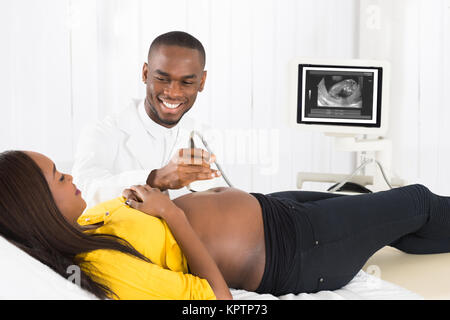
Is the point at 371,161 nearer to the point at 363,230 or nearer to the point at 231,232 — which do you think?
the point at 363,230

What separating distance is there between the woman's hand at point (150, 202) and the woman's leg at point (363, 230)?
0.38 metres

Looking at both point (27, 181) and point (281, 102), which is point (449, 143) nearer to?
point (281, 102)

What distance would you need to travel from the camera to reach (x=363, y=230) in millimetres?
1409

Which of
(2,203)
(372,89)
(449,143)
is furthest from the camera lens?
(449,143)

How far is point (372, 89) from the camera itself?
202 cm

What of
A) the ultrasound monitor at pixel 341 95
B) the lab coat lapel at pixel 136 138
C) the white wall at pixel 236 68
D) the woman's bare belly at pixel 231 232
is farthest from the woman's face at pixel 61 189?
the white wall at pixel 236 68

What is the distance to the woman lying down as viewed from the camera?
105cm

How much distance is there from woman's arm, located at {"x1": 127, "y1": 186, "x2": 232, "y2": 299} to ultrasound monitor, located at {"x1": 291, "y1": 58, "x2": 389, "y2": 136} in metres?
0.98

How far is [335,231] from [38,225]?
75cm

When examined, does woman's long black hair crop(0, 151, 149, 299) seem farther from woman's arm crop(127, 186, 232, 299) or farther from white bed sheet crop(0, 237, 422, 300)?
woman's arm crop(127, 186, 232, 299)

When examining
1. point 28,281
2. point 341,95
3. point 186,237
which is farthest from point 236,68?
point 28,281

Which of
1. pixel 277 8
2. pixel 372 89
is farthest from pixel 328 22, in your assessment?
pixel 372 89

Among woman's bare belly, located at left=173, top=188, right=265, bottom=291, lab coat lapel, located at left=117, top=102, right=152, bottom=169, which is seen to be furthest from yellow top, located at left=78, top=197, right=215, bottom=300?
lab coat lapel, located at left=117, top=102, right=152, bottom=169

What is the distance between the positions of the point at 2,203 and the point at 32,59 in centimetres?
217
